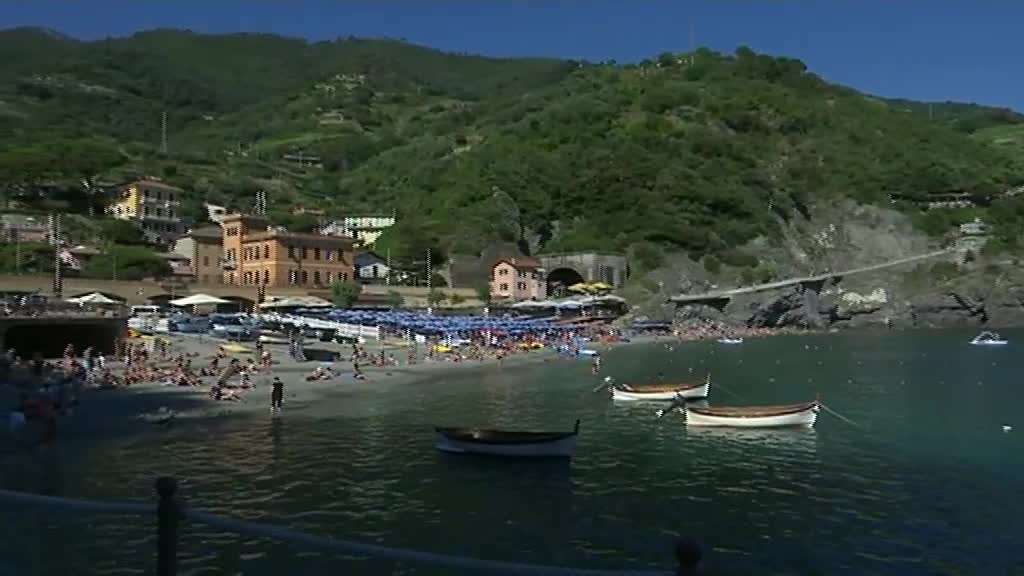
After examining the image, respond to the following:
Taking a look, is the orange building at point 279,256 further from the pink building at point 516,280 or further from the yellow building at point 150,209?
the pink building at point 516,280

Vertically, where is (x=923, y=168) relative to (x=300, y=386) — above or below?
above

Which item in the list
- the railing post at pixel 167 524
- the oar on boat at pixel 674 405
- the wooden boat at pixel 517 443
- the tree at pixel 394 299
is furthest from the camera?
the tree at pixel 394 299

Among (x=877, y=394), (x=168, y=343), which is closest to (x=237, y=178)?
(x=168, y=343)

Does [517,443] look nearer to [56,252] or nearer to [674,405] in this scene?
[674,405]

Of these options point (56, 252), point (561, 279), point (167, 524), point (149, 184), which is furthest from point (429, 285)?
point (167, 524)

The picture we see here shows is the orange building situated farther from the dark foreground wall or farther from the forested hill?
the dark foreground wall

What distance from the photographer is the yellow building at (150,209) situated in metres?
114

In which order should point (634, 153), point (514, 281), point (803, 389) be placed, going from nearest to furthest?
1. point (803, 389)
2. point (514, 281)
3. point (634, 153)

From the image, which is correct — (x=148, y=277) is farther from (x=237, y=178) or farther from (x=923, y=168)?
(x=923, y=168)

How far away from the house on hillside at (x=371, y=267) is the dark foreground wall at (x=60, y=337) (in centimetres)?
5270

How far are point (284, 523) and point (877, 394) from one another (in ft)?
120

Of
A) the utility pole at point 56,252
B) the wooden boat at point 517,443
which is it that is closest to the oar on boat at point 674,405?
the wooden boat at point 517,443

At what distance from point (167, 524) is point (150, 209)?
396 ft

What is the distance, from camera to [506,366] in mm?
62969
